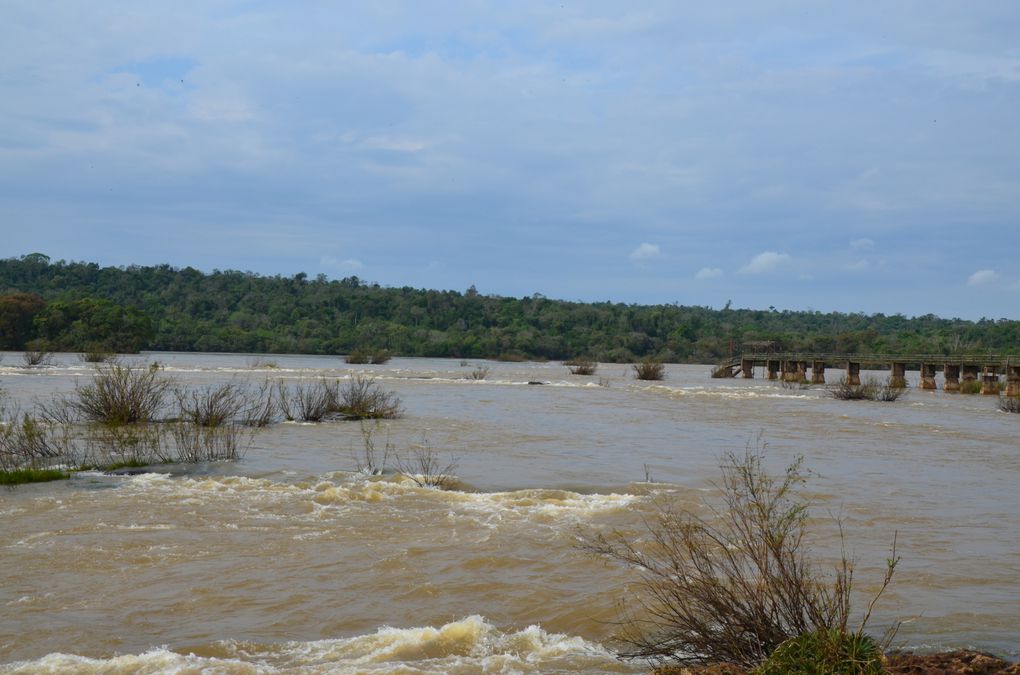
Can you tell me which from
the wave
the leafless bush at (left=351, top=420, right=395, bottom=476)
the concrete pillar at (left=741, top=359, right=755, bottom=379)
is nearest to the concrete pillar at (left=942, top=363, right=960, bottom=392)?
the concrete pillar at (left=741, top=359, right=755, bottom=379)

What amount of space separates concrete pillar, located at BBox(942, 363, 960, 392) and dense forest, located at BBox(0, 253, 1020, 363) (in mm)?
33043

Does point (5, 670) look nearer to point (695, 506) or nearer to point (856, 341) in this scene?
point (695, 506)

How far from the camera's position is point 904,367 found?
5547cm

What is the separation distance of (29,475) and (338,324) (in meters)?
107

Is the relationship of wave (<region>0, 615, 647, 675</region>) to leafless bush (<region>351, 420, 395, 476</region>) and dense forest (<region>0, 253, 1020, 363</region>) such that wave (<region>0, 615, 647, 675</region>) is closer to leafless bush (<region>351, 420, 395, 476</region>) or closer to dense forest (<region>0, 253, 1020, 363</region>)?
leafless bush (<region>351, 420, 395, 476</region>)

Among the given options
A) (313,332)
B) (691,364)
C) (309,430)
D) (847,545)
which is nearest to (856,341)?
(691,364)

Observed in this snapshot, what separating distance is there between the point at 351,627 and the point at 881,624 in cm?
474

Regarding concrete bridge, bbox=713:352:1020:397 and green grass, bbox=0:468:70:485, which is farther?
concrete bridge, bbox=713:352:1020:397

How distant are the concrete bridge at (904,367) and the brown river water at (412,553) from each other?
1124 inches

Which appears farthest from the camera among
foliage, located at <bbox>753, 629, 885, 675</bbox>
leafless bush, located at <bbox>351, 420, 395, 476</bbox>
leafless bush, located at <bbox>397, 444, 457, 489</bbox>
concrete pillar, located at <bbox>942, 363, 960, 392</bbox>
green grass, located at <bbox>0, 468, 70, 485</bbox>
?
concrete pillar, located at <bbox>942, 363, 960, 392</bbox>

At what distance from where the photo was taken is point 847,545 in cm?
1132

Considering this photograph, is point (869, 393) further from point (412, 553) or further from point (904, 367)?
point (412, 553)

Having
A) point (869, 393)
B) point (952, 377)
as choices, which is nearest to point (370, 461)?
point (869, 393)

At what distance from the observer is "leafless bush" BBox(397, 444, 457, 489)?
15.1 m
